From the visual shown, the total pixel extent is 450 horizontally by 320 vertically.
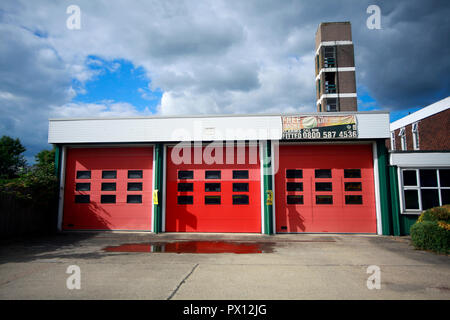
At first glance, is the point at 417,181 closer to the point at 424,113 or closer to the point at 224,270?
the point at 224,270

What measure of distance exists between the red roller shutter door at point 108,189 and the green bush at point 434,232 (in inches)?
396

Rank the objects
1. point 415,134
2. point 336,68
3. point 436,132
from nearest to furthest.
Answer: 1. point 436,132
2. point 415,134
3. point 336,68

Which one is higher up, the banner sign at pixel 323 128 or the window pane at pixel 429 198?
the banner sign at pixel 323 128

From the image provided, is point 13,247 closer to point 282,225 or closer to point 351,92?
point 282,225

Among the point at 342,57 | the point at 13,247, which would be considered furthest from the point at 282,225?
the point at 342,57

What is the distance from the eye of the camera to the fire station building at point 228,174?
11.8 m

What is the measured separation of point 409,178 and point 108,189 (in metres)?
13.1

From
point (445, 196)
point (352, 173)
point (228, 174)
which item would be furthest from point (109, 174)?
point (445, 196)

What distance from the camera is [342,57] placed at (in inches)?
1273

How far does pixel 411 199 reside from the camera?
1152 centimetres

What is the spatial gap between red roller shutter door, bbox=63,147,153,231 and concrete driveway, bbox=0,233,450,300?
231 cm

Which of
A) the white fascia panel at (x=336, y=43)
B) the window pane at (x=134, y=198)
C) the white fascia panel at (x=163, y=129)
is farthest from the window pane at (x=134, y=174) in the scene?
the white fascia panel at (x=336, y=43)

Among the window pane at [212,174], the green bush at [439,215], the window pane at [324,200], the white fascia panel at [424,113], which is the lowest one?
the green bush at [439,215]

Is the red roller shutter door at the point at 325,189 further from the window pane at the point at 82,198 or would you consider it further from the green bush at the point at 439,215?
the window pane at the point at 82,198
